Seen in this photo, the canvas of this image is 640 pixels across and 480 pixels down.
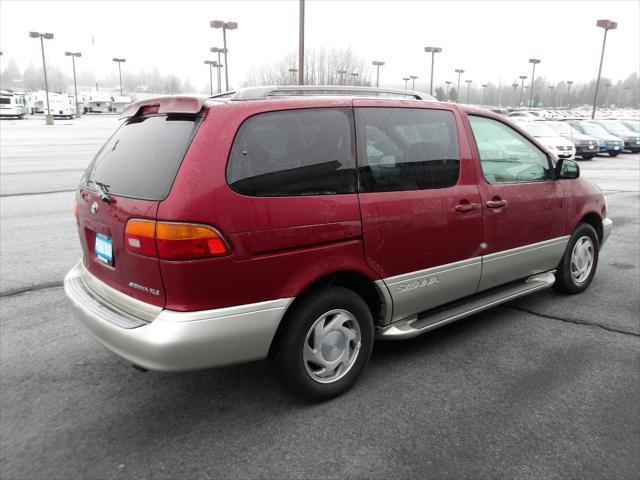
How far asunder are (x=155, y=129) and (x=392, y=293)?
1737mm

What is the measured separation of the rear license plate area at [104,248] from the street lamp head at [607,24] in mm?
42193

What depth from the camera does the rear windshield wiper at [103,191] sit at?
9.49 ft

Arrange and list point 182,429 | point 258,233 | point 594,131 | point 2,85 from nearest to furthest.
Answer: point 258,233
point 182,429
point 594,131
point 2,85

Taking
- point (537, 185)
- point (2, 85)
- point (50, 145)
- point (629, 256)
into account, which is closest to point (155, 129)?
point (537, 185)

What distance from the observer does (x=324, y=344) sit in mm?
3051

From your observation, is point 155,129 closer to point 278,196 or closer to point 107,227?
point 107,227

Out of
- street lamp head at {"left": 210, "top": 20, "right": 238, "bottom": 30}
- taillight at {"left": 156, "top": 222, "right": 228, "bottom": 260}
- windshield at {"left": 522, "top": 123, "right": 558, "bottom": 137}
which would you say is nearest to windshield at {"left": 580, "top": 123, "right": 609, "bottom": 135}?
windshield at {"left": 522, "top": 123, "right": 558, "bottom": 137}

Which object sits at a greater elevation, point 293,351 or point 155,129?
point 155,129

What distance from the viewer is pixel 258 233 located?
2.63m

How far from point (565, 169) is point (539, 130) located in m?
17.0

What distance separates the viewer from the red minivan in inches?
101

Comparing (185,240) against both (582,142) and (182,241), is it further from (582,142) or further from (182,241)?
(582,142)

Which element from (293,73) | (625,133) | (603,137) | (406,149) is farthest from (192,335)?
(293,73)

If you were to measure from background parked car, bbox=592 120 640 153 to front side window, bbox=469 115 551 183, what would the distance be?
2646 cm
